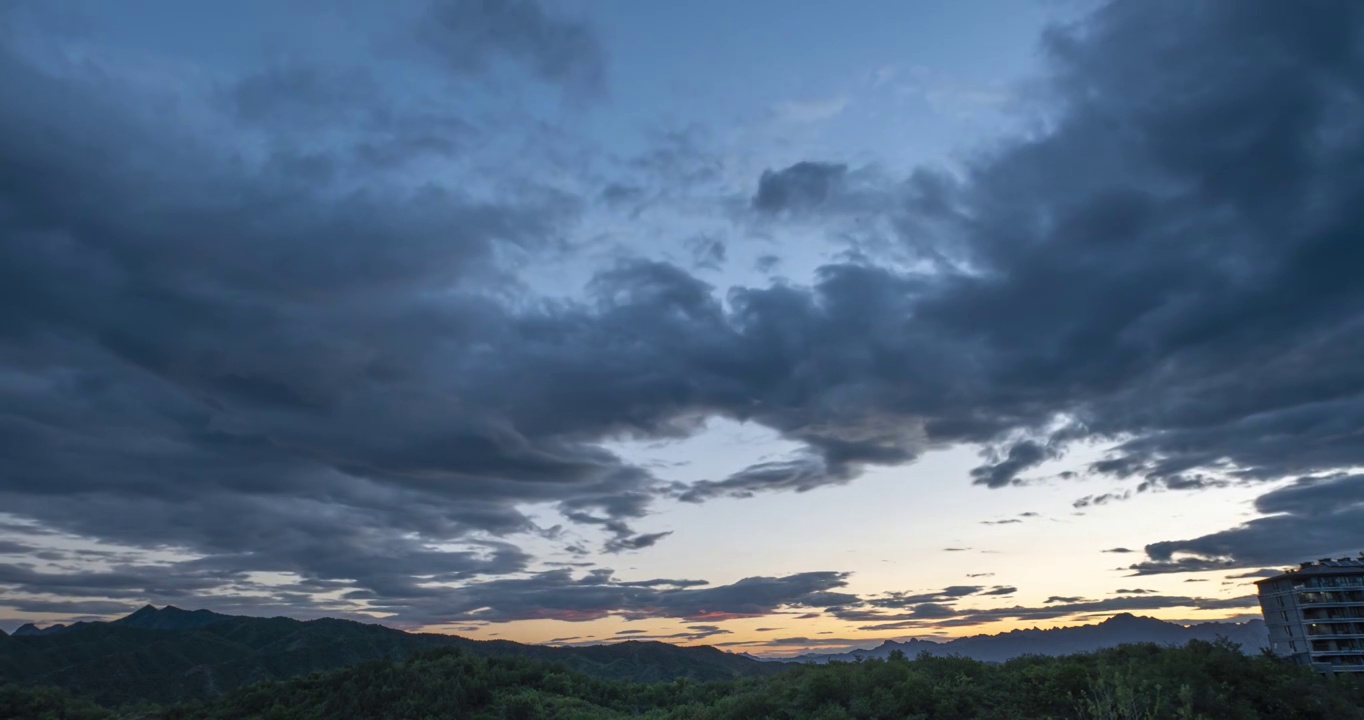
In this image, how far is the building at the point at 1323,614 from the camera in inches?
3760

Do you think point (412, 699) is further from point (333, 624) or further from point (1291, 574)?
point (333, 624)

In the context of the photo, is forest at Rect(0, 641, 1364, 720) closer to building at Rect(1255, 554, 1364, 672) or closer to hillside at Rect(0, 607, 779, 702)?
hillside at Rect(0, 607, 779, 702)

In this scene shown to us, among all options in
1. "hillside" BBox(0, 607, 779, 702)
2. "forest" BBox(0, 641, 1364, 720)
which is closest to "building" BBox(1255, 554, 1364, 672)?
"hillside" BBox(0, 607, 779, 702)

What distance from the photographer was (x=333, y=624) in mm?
183375

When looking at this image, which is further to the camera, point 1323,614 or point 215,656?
point 215,656

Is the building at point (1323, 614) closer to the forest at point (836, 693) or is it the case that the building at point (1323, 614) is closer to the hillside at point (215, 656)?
the hillside at point (215, 656)

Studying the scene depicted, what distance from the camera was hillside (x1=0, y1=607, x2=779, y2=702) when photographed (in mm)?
124375

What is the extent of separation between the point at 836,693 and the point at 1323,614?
3743 inches

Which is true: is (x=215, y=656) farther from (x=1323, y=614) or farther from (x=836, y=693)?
(x=1323, y=614)

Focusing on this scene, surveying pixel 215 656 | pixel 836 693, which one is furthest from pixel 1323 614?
pixel 215 656

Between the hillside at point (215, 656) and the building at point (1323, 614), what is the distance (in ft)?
235

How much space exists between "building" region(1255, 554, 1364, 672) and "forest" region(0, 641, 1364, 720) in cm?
7615

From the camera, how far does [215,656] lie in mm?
147625

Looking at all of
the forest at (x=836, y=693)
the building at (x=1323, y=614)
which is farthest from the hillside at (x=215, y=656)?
the building at (x=1323, y=614)
